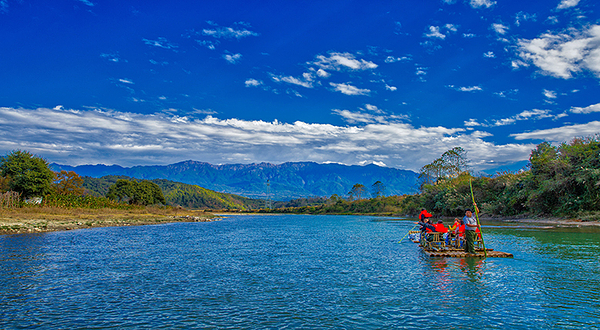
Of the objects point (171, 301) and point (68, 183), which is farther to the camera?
point (68, 183)

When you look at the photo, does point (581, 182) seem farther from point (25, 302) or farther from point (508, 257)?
point (25, 302)

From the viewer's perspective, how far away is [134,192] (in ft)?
358

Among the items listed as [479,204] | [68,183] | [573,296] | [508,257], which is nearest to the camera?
[573,296]

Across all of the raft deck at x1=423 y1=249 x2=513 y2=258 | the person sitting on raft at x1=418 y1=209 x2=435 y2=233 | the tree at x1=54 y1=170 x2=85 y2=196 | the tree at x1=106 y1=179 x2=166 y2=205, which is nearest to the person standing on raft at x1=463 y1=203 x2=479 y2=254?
the raft deck at x1=423 y1=249 x2=513 y2=258

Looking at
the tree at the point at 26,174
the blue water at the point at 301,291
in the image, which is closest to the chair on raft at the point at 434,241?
the blue water at the point at 301,291

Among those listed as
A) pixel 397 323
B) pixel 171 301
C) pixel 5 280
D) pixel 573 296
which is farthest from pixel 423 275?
pixel 5 280

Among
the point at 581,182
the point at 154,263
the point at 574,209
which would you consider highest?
the point at 581,182

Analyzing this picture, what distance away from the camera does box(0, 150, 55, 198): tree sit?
61312 mm

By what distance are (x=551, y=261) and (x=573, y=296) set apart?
8618mm

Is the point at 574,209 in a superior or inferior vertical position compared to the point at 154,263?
superior

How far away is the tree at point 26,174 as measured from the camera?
61312 millimetres

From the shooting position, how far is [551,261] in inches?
814

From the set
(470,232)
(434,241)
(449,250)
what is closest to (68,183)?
(434,241)

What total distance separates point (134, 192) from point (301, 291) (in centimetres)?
10788
